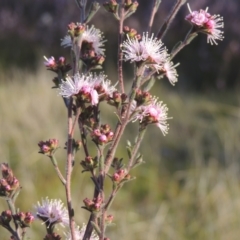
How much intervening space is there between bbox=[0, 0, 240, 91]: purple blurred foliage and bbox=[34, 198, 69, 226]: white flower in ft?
13.6

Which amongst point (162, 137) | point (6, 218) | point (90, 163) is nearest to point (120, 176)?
point (90, 163)

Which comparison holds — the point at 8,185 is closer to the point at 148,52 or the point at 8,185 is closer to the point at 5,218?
the point at 5,218

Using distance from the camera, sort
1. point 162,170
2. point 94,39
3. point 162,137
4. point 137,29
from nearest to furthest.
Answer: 1. point 94,39
2. point 162,170
3. point 162,137
4. point 137,29

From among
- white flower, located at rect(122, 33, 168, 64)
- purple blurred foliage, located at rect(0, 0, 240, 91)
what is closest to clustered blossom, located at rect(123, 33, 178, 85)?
white flower, located at rect(122, 33, 168, 64)

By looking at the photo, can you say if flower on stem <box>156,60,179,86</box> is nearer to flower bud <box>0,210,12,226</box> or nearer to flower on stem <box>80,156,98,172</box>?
flower on stem <box>80,156,98,172</box>

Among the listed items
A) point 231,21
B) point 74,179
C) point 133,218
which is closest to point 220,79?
point 231,21

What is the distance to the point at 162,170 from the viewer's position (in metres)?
3.39

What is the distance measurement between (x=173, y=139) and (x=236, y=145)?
674mm

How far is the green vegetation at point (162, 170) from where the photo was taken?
105 inches

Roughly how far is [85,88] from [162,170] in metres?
2.71

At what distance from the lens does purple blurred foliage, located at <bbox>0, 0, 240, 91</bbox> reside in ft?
17.6

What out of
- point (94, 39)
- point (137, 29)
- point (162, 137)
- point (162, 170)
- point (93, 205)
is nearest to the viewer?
point (93, 205)

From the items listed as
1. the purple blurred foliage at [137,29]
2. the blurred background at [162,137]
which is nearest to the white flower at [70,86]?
the blurred background at [162,137]

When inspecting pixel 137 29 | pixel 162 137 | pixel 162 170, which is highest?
pixel 137 29
